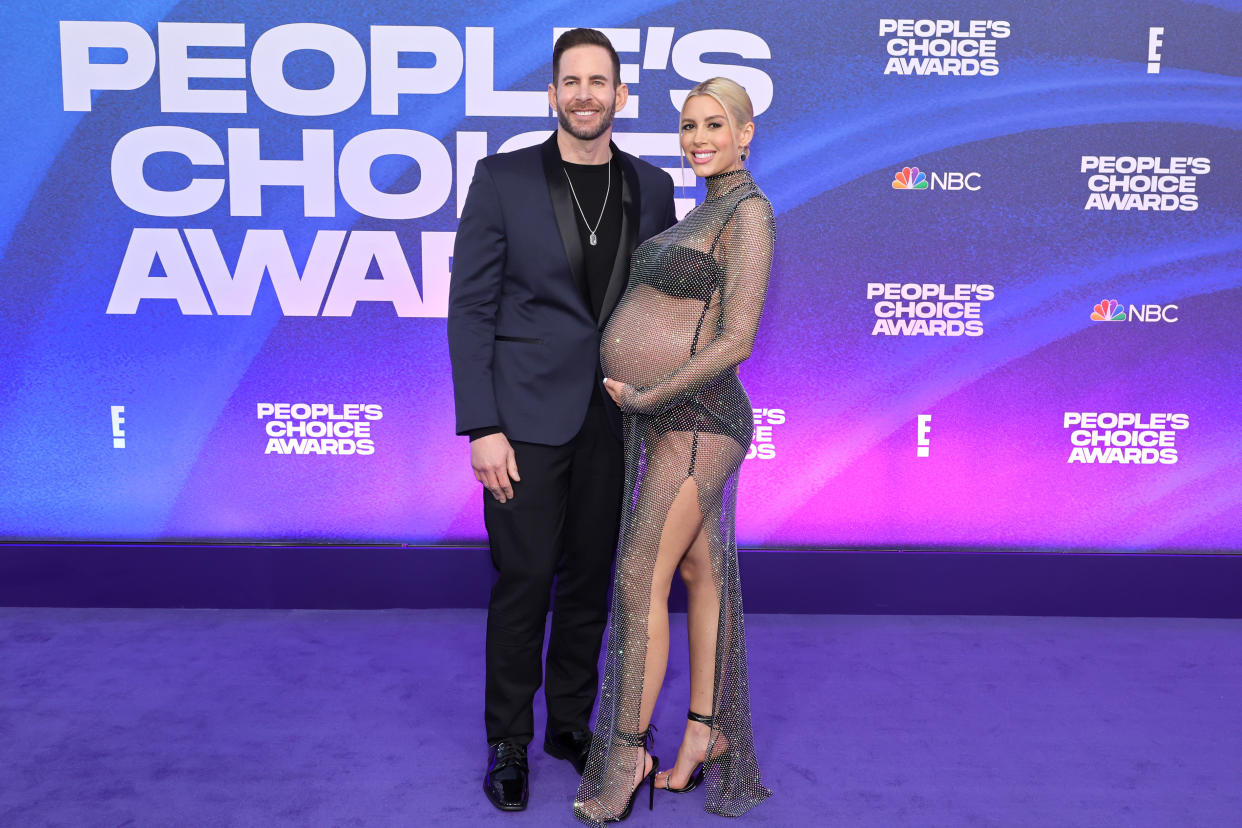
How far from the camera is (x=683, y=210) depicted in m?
3.65

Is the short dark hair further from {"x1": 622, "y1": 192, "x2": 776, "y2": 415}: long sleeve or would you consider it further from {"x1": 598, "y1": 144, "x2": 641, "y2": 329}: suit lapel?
{"x1": 622, "y1": 192, "x2": 776, "y2": 415}: long sleeve

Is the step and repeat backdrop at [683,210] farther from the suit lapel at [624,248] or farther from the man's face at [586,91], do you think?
the man's face at [586,91]

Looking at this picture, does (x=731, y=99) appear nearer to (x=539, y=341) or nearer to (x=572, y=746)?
(x=539, y=341)

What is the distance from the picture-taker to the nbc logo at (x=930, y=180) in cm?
367

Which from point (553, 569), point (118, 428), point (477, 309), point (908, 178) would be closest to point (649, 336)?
point (477, 309)

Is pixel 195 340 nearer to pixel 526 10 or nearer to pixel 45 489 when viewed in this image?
pixel 45 489

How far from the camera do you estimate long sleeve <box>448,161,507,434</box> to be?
241 centimetres

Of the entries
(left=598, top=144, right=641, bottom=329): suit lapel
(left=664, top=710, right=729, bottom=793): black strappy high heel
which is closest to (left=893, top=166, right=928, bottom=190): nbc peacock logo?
(left=598, top=144, right=641, bottom=329): suit lapel

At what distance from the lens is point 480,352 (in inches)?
95.2

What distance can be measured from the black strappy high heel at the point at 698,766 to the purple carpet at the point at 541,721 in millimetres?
35

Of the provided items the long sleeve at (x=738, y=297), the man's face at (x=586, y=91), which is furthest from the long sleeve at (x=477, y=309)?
the long sleeve at (x=738, y=297)

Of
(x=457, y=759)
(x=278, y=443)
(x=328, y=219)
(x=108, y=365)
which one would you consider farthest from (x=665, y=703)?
(x=108, y=365)

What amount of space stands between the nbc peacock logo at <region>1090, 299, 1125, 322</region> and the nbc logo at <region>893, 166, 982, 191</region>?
2.03 feet

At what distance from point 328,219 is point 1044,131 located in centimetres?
248
